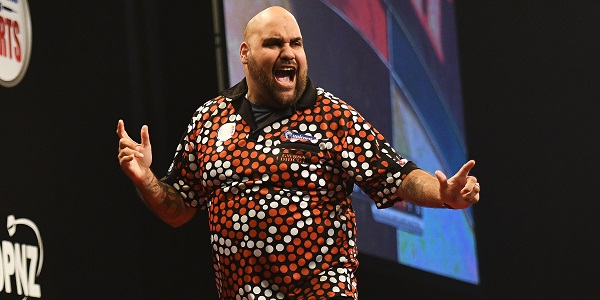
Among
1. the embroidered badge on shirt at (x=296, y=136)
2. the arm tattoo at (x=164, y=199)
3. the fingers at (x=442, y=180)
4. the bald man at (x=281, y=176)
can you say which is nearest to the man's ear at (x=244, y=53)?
the bald man at (x=281, y=176)

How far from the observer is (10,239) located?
12.4 feet

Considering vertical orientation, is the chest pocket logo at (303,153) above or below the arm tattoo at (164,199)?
above

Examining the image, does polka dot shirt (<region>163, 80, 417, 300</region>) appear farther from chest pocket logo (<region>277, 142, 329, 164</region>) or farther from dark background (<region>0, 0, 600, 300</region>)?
dark background (<region>0, 0, 600, 300</region>)

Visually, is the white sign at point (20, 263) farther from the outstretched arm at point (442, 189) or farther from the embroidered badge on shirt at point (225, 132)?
the outstretched arm at point (442, 189)

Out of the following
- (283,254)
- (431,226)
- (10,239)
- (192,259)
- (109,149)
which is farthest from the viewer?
(431,226)

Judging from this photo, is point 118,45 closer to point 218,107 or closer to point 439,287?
point 218,107

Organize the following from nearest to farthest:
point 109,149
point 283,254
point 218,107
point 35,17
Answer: point 283,254
point 218,107
point 35,17
point 109,149

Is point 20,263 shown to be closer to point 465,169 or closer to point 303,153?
point 303,153

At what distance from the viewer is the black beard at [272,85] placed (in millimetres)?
3305

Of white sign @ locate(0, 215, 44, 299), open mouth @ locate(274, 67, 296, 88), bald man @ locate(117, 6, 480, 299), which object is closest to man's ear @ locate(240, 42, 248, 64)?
bald man @ locate(117, 6, 480, 299)

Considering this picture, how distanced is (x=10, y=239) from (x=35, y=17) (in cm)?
87

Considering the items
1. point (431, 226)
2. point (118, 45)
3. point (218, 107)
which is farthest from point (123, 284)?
point (431, 226)

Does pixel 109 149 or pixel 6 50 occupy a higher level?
pixel 6 50

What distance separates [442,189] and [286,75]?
0.66 m
